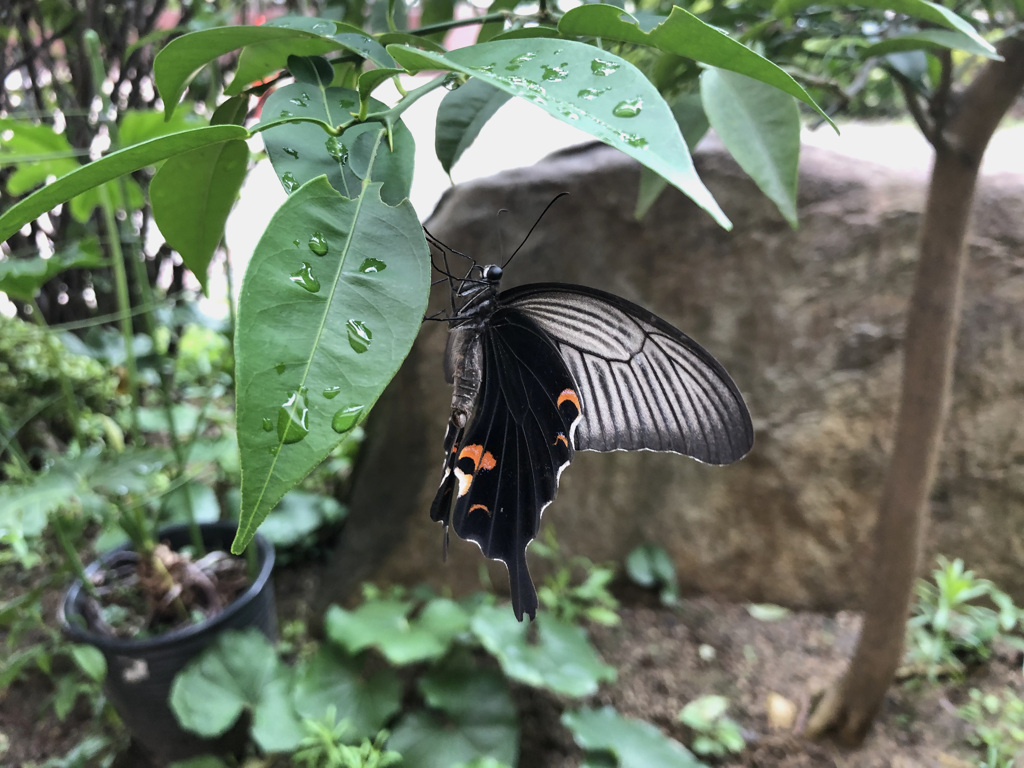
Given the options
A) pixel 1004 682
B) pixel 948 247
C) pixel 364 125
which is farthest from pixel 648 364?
pixel 1004 682

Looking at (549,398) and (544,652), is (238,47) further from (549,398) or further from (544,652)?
(544,652)

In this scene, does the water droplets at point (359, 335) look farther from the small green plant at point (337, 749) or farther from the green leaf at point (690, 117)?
the small green plant at point (337, 749)

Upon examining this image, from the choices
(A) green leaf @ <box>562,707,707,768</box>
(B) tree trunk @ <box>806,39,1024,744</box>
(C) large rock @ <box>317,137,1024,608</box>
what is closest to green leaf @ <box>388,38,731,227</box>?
(B) tree trunk @ <box>806,39,1024,744</box>

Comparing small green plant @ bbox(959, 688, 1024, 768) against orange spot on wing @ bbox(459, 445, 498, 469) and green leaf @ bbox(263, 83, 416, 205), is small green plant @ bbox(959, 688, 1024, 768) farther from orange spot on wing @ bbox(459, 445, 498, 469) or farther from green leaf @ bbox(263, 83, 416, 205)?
green leaf @ bbox(263, 83, 416, 205)

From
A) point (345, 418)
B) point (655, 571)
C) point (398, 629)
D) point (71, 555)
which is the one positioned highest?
point (345, 418)

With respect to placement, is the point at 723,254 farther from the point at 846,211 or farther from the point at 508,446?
the point at 508,446

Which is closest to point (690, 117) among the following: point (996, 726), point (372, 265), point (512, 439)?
point (512, 439)
